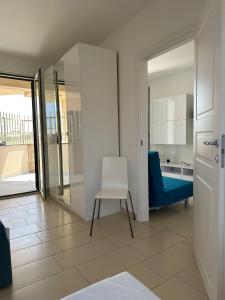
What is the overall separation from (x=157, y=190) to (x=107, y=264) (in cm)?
129

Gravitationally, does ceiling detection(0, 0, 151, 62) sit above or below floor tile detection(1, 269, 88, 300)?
above

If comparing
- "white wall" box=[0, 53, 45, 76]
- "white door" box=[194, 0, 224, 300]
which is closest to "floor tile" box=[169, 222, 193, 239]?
"white door" box=[194, 0, 224, 300]

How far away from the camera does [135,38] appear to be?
2760 mm

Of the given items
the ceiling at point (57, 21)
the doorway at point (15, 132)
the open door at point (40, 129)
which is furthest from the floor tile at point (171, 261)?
the doorway at point (15, 132)

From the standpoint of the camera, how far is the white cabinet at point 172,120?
15.3ft

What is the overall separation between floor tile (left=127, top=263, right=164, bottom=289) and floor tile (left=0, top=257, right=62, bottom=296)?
0.65m

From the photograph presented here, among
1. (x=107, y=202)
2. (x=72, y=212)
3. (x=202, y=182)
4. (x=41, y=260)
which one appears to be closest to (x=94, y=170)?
(x=107, y=202)

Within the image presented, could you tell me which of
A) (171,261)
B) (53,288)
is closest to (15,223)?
(53,288)

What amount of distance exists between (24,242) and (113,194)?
1.10m

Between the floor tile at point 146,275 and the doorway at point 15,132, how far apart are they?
316 centimetres

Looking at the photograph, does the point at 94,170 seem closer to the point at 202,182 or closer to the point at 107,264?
the point at 107,264

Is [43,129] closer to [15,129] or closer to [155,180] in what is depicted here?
[15,129]

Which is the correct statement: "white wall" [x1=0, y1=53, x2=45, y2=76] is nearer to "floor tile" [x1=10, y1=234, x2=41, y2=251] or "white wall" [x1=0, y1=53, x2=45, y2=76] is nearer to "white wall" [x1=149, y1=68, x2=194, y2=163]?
"white wall" [x1=149, y1=68, x2=194, y2=163]

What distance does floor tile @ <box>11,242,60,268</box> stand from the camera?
2010 mm
